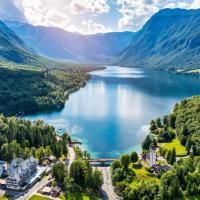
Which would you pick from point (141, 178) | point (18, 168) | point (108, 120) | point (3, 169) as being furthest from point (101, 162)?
point (108, 120)

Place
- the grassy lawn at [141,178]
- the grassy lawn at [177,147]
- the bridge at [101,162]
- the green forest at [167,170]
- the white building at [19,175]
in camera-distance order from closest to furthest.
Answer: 1. the green forest at [167,170]
2. the white building at [19,175]
3. the grassy lawn at [141,178]
4. the bridge at [101,162]
5. the grassy lawn at [177,147]

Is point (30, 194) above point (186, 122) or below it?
below

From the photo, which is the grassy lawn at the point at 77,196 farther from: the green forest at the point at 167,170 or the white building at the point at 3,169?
the white building at the point at 3,169

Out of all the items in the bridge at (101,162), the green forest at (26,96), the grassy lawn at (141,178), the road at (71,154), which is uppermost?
the green forest at (26,96)

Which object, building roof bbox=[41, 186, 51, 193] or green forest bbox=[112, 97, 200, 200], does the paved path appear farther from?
building roof bbox=[41, 186, 51, 193]

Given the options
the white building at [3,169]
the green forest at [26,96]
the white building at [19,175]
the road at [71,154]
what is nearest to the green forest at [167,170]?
the road at [71,154]

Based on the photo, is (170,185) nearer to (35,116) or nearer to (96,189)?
(96,189)

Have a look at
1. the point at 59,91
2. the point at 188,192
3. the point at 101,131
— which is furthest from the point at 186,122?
the point at 59,91

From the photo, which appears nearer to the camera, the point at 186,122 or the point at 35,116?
the point at 186,122
